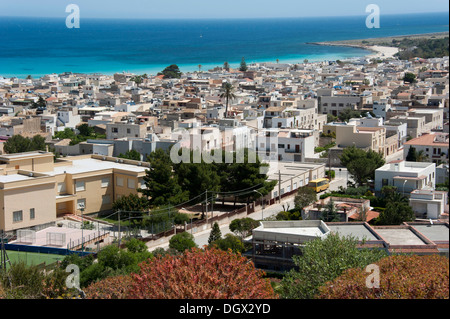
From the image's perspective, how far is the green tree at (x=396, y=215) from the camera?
1149 cm

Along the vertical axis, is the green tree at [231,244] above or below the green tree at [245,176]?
below

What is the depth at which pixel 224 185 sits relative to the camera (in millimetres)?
13742

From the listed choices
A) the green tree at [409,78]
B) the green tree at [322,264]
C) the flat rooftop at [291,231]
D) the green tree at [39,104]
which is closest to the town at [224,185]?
the flat rooftop at [291,231]

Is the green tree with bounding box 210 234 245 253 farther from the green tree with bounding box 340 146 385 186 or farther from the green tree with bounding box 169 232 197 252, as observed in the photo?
the green tree with bounding box 340 146 385 186

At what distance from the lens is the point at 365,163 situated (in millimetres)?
15172

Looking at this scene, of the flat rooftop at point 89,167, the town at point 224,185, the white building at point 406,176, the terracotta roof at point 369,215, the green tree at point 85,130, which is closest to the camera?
the town at point 224,185

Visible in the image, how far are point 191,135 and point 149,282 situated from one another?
36.2ft

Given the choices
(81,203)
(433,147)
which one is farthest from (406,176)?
(81,203)

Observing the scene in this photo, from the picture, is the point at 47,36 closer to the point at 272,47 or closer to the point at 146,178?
the point at 272,47

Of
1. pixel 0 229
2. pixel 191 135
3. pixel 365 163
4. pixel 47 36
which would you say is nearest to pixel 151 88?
pixel 191 135

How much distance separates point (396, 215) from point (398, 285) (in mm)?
6099

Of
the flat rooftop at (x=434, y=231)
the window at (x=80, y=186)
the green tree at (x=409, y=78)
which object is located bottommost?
the flat rooftop at (x=434, y=231)

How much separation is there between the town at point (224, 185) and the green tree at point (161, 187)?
24 millimetres

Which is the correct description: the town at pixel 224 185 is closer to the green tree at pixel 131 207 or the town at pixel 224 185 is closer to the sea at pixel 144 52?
the green tree at pixel 131 207
